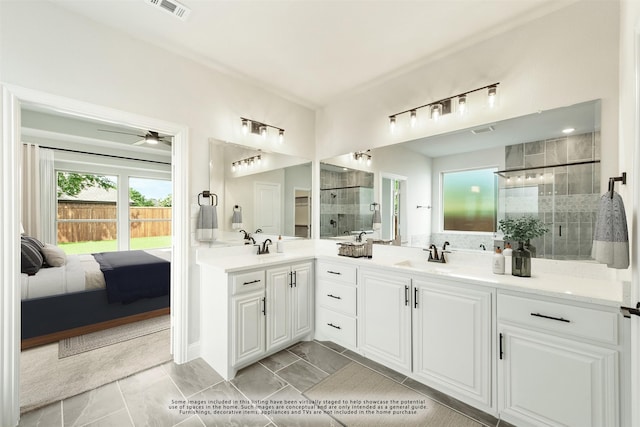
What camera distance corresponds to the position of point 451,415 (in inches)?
68.3

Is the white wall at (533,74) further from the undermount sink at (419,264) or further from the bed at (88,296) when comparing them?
the bed at (88,296)

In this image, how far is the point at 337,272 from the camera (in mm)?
2568

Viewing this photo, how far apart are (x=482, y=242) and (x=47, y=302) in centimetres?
425

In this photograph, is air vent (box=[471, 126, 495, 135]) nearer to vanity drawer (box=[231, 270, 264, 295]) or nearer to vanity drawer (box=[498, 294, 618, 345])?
vanity drawer (box=[498, 294, 618, 345])

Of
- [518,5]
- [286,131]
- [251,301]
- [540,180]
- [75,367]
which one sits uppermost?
[518,5]

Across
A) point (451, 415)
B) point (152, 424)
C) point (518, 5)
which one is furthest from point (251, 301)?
point (518, 5)

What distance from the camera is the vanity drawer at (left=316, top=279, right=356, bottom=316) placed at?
246cm

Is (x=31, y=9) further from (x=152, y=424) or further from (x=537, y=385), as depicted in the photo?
(x=537, y=385)

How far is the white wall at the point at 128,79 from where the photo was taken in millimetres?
1697

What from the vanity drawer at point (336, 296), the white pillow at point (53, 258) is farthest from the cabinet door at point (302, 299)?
the white pillow at point (53, 258)

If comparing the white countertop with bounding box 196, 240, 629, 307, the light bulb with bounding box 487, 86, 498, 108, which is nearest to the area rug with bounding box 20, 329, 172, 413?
the white countertop with bounding box 196, 240, 629, 307

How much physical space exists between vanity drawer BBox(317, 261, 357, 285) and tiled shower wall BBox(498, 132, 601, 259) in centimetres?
137

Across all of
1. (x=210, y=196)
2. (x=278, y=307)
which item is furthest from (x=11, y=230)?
(x=278, y=307)

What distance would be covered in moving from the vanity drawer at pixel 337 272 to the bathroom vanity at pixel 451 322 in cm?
1
